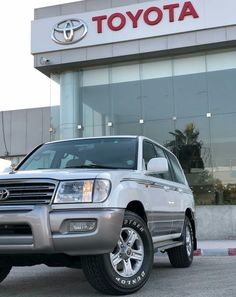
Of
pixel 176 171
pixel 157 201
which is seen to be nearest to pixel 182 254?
pixel 176 171

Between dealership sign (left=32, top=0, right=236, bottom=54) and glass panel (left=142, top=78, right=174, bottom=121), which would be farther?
glass panel (left=142, top=78, right=174, bottom=121)

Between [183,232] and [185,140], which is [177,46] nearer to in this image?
[185,140]

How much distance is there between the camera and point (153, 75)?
20.6 metres

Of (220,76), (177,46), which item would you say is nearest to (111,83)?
(177,46)

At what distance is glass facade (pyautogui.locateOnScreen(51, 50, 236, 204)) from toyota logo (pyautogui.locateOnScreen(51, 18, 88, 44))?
1490 millimetres

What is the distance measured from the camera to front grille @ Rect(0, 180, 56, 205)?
4.95m

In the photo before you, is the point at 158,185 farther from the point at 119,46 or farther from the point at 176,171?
the point at 119,46

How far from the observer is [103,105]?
21.0 metres

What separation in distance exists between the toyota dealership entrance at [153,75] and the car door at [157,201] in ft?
38.1

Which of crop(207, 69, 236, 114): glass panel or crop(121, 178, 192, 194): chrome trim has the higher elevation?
crop(207, 69, 236, 114): glass panel

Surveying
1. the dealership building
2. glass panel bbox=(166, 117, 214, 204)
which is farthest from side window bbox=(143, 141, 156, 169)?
glass panel bbox=(166, 117, 214, 204)

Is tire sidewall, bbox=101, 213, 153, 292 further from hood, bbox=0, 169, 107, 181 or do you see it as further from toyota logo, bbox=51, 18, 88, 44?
toyota logo, bbox=51, 18, 88, 44

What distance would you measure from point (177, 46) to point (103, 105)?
4014mm

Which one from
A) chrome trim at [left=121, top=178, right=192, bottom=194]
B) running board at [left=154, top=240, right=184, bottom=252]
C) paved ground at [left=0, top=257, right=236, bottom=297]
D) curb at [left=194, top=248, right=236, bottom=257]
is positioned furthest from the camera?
curb at [left=194, top=248, right=236, bottom=257]
